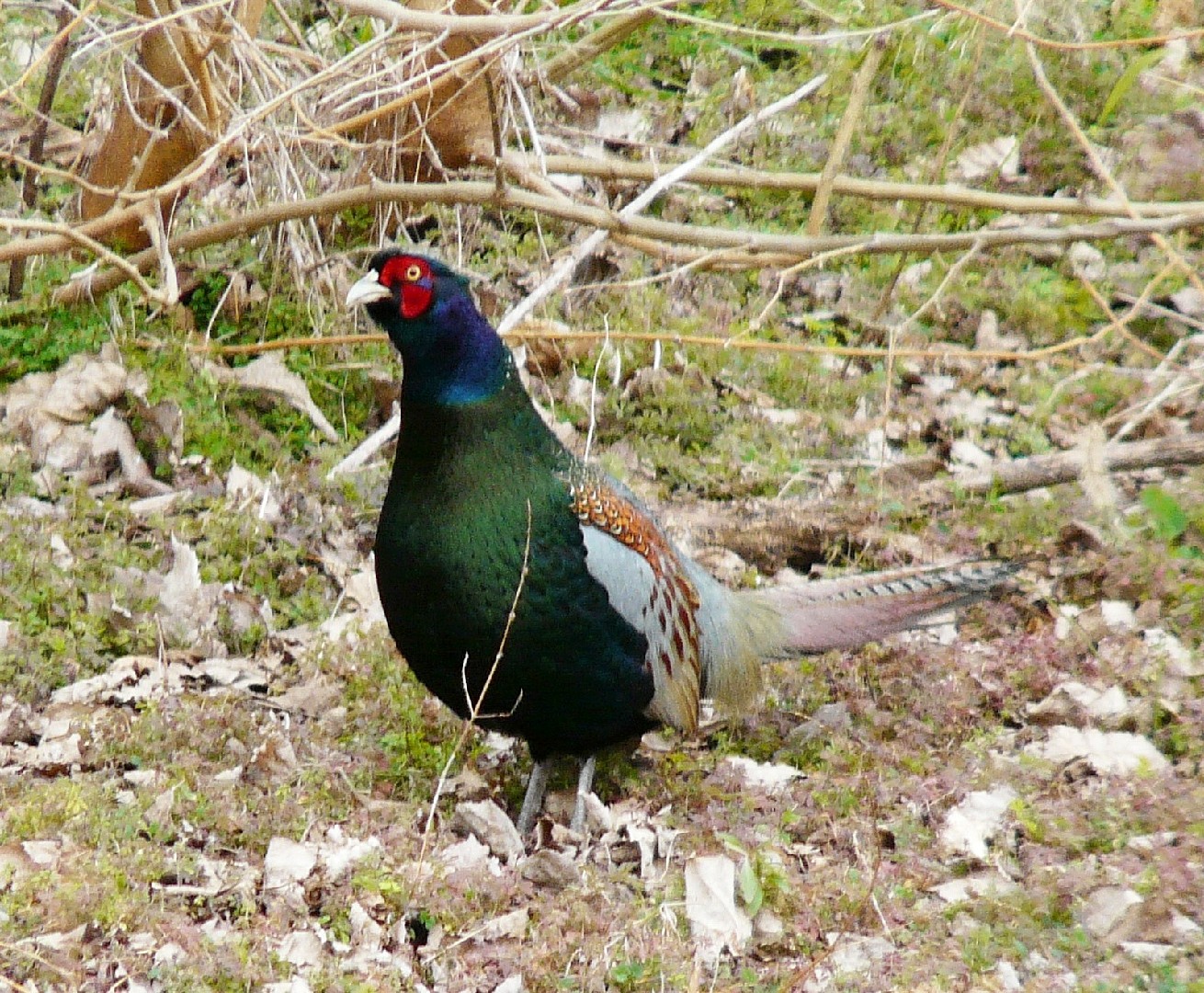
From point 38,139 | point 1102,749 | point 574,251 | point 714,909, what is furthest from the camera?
point 574,251

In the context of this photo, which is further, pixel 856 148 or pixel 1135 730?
pixel 856 148

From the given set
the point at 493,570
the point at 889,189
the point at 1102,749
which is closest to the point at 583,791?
the point at 493,570

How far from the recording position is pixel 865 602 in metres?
4.84

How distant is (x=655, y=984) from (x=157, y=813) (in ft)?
4.12

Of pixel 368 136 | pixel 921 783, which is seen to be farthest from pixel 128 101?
pixel 921 783

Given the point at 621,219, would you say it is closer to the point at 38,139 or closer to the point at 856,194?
the point at 856,194

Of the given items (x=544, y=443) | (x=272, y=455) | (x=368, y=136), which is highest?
(x=368, y=136)

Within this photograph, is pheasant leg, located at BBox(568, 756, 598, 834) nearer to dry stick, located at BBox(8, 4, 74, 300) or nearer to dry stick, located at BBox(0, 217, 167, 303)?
dry stick, located at BBox(0, 217, 167, 303)

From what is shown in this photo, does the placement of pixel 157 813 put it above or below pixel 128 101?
below

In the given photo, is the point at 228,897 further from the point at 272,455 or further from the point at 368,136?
the point at 368,136

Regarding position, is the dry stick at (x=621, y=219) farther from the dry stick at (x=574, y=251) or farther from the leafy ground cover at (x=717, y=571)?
the leafy ground cover at (x=717, y=571)

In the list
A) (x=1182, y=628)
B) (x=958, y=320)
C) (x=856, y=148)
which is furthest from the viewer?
(x=856, y=148)

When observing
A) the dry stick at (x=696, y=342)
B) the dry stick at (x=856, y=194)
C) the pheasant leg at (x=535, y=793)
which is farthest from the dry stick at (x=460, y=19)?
the pheasant leg at (x=535, y=793)

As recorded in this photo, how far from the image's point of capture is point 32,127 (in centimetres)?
637
